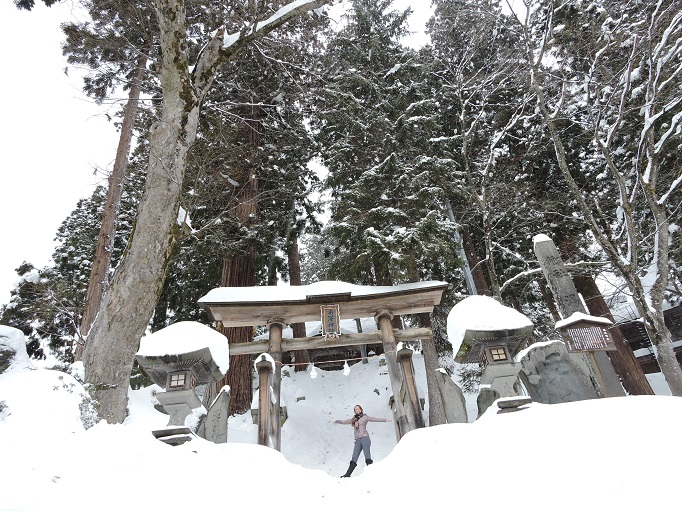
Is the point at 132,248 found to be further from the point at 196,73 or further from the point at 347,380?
the point at 347,380

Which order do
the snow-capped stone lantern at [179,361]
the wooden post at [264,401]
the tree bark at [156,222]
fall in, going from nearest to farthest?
the tree bark at [156,222], the snow-capped stone lantern at [179,361], the wooden post at [264,401]

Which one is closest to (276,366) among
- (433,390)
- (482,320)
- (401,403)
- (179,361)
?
(401,403)

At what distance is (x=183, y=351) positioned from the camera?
4.68 meters

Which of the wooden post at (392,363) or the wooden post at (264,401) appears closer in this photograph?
the wooden post at (264,401)

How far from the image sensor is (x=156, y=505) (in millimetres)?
2137

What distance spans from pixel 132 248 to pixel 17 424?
9.26 ft

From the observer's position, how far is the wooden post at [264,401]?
239 inches

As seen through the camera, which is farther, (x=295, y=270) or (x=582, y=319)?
(x=295, y=270)

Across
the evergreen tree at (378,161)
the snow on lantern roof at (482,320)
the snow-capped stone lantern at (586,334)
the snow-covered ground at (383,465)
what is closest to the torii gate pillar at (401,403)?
the snow on lantern roof at (482,320)

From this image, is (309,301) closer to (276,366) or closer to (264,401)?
(276,366)

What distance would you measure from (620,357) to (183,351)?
12.5m

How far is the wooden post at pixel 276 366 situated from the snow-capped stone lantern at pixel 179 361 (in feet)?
6.11

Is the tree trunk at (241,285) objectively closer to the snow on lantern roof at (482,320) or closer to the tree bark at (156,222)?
the tree bark at (156,222)

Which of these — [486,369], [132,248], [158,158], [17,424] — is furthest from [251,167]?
[17,424]
